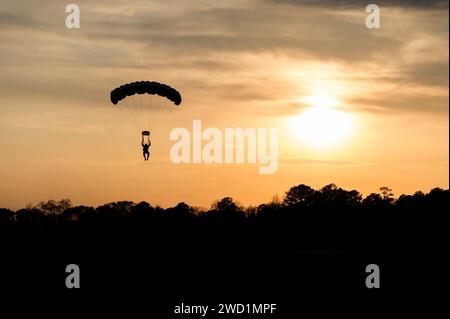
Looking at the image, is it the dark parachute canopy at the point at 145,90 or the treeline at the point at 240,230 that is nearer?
the dark parachute canopy at the point at 145,90

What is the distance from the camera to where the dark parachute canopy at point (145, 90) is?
69.6 metres

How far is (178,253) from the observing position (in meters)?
129

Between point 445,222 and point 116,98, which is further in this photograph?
point 445,222

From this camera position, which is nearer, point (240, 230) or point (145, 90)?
point (145, 90)

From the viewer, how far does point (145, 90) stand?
6950cm

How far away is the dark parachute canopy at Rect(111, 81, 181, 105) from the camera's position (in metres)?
69.6

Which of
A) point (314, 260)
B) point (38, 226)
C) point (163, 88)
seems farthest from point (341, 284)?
point (38, 226)

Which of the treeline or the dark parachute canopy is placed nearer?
the dark parachute canopy
